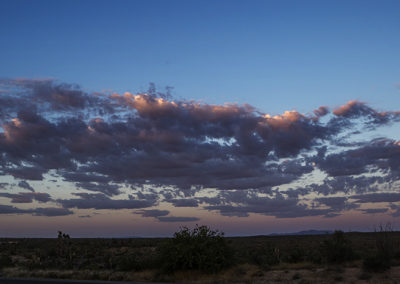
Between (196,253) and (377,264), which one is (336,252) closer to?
(377,264)

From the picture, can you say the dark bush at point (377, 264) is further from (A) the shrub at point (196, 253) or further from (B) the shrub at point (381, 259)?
(A) the shrub at point (196, 253)

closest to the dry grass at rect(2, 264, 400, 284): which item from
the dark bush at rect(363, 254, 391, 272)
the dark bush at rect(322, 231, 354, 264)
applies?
the dark bush at rect(363, 254, 391, 272)

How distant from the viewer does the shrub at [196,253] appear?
25406 millimetres

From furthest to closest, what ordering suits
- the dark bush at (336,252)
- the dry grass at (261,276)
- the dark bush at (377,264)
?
the dark bush at (336,252) → the dark bush at (377,264) → the dry grass at (261,276)

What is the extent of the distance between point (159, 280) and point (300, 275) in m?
8.53

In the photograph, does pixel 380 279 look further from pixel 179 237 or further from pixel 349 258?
pixel 179 237

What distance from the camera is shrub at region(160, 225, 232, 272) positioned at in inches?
1000

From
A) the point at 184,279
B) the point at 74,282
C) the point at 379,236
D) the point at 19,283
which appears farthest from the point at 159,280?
the point at 379,236

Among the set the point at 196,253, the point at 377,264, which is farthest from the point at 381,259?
the point at 196,253

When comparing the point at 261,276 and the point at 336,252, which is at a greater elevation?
the point at 336,252

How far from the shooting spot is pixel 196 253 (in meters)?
25.7

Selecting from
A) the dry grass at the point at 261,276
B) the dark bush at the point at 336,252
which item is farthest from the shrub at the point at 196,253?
the dark bush at the point at 336,252

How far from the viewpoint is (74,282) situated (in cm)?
2216

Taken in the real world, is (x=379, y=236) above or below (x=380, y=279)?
above
